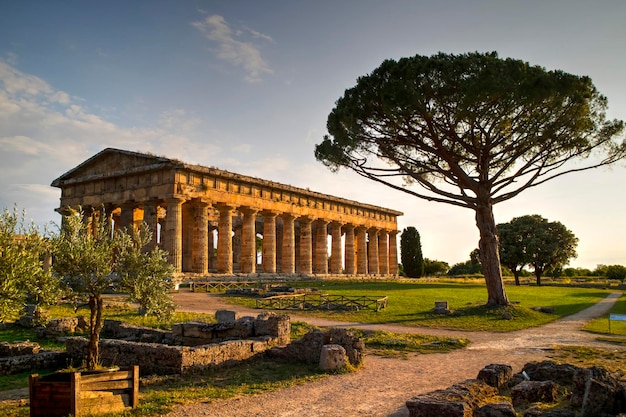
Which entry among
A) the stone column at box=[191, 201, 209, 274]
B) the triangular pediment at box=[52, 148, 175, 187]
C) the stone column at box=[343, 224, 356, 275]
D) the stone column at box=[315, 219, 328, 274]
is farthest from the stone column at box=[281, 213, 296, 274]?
the triangular pediment at box=[52, 148, 175, 187]

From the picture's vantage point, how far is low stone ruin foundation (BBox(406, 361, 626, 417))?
7320 mm

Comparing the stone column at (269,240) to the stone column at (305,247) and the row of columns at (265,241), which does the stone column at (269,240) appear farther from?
A: the stone column at (305,247)

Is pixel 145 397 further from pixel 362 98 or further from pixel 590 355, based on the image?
pixel 362 98

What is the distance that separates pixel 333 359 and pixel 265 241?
1375 inches

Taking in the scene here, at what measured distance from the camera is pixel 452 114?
23.2m

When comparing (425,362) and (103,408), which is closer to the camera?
(103,408)

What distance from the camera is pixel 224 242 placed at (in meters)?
41.6

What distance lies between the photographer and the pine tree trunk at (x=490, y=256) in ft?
76.4

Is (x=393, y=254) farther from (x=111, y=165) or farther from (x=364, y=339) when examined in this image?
(x=364, y=339)

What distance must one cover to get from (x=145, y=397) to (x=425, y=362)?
22.4ft

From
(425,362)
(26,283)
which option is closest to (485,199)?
(425,362)

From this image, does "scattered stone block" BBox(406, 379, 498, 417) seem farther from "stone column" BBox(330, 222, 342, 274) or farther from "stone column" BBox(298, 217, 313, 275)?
"stone column" BBox(330, 222, 342, 274)

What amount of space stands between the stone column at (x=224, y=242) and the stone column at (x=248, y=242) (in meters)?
1.70

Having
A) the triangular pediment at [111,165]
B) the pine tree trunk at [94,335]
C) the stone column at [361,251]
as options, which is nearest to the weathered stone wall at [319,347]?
the pine tree trunk at [94,335]
